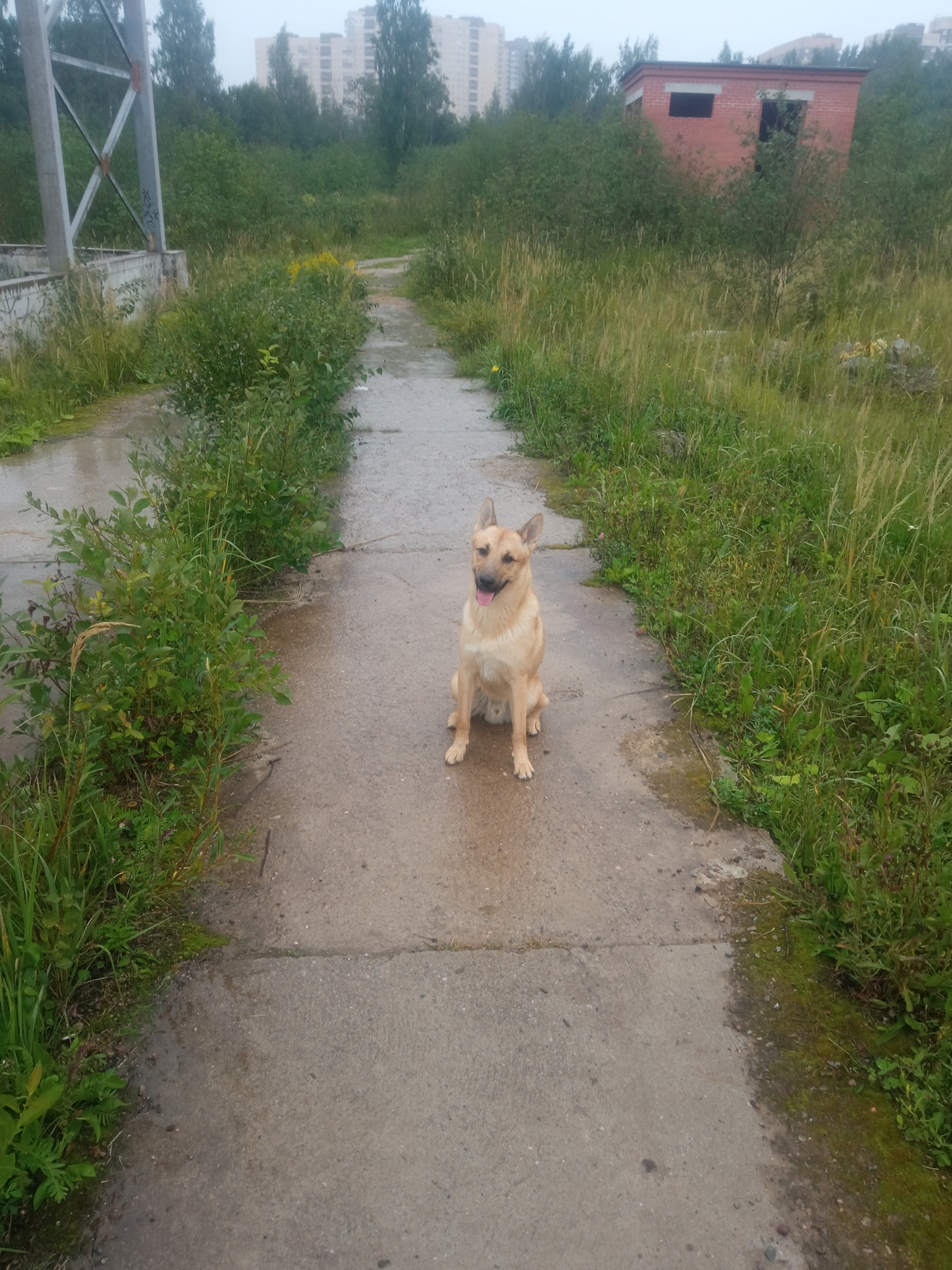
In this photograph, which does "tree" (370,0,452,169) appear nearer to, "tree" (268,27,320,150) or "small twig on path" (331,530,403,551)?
"tree" (268,27,320,150)

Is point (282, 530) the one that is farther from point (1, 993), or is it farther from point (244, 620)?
point (1, 993)

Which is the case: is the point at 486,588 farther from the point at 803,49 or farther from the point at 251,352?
the point at 803,49

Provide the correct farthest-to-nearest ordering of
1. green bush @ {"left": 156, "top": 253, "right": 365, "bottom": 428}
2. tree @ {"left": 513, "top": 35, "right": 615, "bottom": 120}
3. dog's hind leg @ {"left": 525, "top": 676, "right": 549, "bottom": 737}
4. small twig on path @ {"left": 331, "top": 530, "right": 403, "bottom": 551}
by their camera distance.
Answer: tree @ {"left": 513, "top": 35, "right": 615, "bottom": 120} < green bush @ {"left": 156, "top": 253, "right": 365, "bottom": 428} < small twig on path @ {"left": 331, "top": 530, "right": 403, "bottom": 551} < dog's hind leg @ {"left": 525, "top": 676, "right": 549, "bottom": 737}

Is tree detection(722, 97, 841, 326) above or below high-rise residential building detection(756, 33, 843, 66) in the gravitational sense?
below

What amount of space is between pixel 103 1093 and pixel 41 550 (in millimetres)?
3436

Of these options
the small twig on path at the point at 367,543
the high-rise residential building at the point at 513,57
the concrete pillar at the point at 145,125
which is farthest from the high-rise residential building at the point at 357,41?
the small twig on path at the point at 367,543

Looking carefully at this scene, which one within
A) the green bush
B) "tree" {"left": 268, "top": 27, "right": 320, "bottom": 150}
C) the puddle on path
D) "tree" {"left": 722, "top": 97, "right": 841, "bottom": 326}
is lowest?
the puddle on path

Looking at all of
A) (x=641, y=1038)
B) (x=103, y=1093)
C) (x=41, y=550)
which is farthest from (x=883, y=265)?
(x=103, y=1093)

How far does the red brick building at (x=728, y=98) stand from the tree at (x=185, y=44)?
28.0 metres

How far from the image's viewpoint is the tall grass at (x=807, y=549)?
237 centimetres

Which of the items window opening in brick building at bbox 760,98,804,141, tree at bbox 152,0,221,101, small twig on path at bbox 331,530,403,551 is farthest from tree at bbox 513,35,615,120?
small twig on path at bbox 331,530,403,551

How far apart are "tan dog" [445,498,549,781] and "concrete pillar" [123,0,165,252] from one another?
10499 mm

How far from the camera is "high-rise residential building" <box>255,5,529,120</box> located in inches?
4176

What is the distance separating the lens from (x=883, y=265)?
11.6 meters
